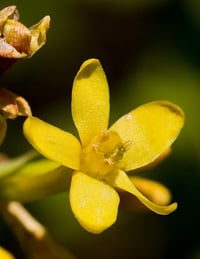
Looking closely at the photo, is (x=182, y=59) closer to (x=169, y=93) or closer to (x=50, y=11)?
(x=169, y=93)

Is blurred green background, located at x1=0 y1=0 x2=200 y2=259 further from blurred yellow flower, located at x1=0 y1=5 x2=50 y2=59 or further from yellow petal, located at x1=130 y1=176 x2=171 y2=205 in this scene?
blurred yellow flower, located at x1=0 y1=5 x2=50 y2=59

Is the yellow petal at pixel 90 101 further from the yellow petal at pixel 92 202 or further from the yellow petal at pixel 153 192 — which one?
the yellow petal at pixel 153 192

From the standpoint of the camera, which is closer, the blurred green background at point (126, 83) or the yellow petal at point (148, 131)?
the yellow petal at point (148, 131)

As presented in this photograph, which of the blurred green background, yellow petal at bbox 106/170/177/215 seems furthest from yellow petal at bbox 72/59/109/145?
the blurred green background

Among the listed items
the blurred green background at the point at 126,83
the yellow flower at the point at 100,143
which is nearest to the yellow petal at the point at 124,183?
the yellow flower at the point at 100,143

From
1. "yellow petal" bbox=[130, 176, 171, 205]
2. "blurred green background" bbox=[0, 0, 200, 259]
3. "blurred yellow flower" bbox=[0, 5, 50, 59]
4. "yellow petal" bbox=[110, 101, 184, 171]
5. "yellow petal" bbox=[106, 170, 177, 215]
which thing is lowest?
"blurred green background" bbox=[0, 0, 200, 259]

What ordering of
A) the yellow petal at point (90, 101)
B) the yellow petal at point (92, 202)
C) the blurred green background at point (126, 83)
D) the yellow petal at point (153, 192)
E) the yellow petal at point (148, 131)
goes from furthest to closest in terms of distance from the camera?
the blurred green background at point (126, 83) → the yellow petal at point (153, 192) → the yellow petal at point (148, 131) → the yellow petal at point (90, 101) → the yellow petal at point (92, 202)

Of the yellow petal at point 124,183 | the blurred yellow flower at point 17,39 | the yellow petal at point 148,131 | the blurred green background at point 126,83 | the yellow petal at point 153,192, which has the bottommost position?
the blurred green background at point 126,83

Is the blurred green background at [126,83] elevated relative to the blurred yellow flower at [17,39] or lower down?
lower down
